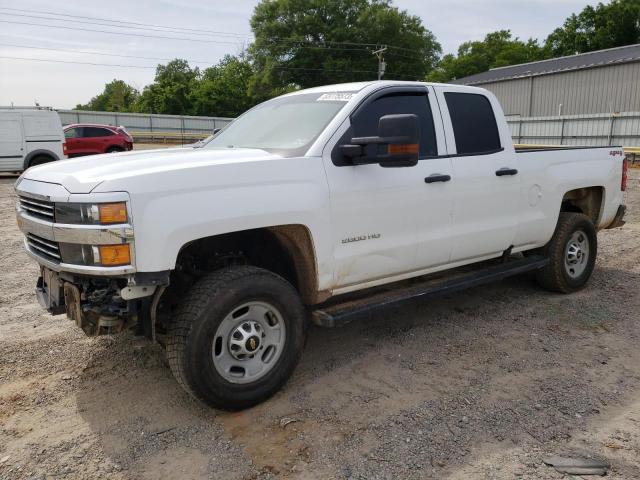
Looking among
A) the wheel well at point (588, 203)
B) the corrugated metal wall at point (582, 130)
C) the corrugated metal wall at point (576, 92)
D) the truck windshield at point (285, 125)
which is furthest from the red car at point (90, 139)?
the corrugated metal wall at point (576, 92)

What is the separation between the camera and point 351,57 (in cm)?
5856

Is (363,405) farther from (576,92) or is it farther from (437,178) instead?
(576,92)

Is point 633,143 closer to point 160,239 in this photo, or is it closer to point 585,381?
point 585,381

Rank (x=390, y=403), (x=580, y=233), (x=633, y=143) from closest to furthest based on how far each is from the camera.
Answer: (x=390, y=403), (x=580, y=233), (x=633, y=143)

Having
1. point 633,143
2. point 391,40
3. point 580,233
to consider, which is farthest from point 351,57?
point 580,233

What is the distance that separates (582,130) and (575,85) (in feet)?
27.6

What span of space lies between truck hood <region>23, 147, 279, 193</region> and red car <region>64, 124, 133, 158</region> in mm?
20075

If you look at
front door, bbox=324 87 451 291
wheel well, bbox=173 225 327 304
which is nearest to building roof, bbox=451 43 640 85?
front door, bbox=324 87 451 291

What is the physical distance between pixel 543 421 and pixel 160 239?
8.13 feet

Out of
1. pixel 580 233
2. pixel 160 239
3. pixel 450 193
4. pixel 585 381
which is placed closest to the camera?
pixel 160 239

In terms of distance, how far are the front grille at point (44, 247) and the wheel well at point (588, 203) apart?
4.97m

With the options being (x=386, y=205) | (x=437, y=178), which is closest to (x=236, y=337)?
(x=386, y=205)

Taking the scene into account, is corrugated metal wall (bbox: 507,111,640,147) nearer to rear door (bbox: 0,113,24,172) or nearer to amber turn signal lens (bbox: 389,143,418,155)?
rear door (bbox: 0,113,24,172)

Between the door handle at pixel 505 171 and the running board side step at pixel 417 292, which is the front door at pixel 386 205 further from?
the door handle at pixel 505 171
